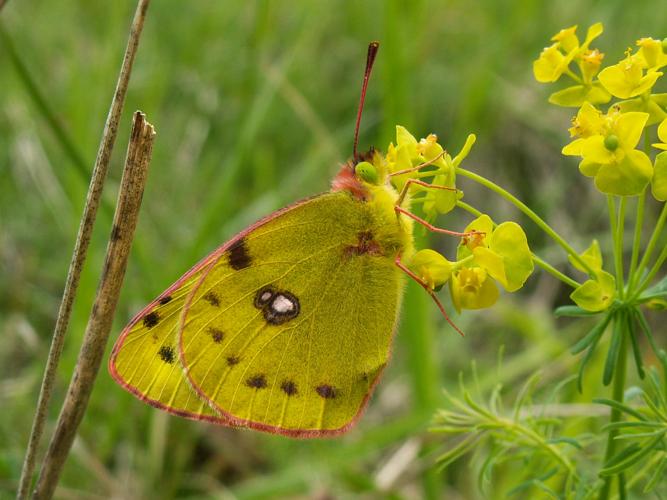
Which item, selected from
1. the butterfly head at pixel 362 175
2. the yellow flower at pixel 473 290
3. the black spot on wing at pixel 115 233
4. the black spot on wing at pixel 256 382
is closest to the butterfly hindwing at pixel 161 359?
the black spot on wing at pixel 256 382

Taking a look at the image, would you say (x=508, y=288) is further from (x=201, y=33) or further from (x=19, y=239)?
(x=201, y=33)

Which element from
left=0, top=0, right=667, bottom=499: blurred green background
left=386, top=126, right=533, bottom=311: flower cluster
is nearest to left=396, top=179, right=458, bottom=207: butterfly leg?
left=386, top=126, right=533, bottom=311: flower cluster

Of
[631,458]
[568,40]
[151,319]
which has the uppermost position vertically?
[568,40]

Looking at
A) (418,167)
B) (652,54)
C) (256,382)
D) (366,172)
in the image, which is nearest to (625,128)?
(652,54)

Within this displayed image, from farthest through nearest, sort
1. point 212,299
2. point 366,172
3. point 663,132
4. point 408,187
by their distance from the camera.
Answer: point 212,299 < point 366,172 < point 408,187 < point 663,132

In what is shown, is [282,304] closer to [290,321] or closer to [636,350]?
[290,321]

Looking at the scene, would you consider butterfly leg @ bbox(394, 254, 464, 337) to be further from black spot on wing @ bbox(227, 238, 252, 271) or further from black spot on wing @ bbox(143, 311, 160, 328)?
black spot on wing @ bbox(143, 311, 160, 328)

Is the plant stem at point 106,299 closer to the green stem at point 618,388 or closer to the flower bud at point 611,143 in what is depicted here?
the flower bud at point 611,143
